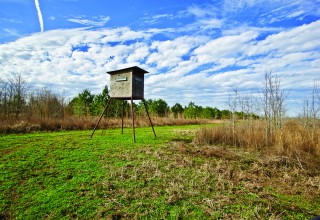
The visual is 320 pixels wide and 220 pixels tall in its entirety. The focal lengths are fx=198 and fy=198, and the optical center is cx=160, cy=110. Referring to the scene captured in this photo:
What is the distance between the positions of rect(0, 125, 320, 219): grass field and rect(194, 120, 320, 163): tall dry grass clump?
54.9 inches

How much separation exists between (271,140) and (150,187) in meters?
6.90

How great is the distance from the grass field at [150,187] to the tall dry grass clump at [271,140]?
139 cm

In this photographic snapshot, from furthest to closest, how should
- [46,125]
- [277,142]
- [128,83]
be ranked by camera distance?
[46,125] → [128,83] → [277,142]

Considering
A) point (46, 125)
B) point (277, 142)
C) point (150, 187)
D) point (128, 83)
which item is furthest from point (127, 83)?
point (46, 125)

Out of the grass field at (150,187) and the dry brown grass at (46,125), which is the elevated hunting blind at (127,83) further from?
the dry brown grass at (46,125)

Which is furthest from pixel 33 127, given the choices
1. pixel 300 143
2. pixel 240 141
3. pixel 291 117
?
pixel 291 117

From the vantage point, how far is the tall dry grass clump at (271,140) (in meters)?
7.19

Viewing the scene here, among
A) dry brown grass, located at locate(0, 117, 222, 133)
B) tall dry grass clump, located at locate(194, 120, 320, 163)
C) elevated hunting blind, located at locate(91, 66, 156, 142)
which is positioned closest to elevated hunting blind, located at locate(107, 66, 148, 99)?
elevated hunting blind, located at locate(91, 66, 156, 142)

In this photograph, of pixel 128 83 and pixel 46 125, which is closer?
pixel 128 83

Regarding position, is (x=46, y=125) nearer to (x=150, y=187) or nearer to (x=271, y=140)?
(x=150, y=187)

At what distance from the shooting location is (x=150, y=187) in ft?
13.5

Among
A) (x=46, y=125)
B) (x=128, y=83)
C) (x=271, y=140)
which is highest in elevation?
(x=128, y=83)

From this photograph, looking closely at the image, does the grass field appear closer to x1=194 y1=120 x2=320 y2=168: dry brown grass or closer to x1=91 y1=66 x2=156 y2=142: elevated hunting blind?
x1=194 y1=120 x2=320 y2=168: dry brown grass

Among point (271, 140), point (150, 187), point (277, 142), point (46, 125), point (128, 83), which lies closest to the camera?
point (150, 187)
